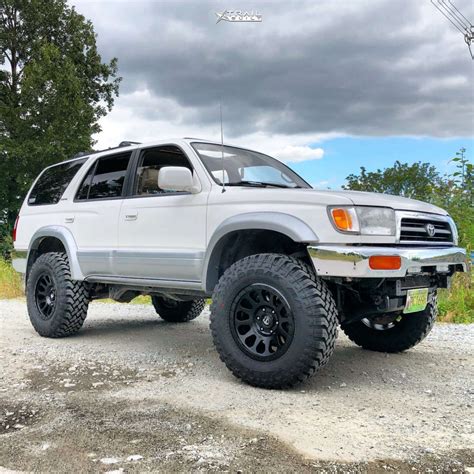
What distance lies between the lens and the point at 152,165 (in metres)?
5.26

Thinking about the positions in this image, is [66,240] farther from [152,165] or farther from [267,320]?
[267,320]

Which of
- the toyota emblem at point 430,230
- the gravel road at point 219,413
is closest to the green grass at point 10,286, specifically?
the gravel road at point 219,413

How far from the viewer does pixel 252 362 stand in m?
3.95

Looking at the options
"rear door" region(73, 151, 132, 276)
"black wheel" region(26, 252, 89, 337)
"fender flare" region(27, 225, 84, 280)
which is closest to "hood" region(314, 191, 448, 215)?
"rear door" region(73, 151, 132, 276)

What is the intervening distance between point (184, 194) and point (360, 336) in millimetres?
2258

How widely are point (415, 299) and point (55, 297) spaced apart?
12.5ft

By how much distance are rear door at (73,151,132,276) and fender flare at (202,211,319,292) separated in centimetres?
132

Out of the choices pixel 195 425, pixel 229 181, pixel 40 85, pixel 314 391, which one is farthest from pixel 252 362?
pixel 40 85

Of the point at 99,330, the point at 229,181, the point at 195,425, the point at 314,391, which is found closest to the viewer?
the point at 195,425

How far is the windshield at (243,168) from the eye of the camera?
4.70 metres

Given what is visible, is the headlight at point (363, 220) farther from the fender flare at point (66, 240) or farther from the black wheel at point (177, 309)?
the black wheel at point (177, 309)

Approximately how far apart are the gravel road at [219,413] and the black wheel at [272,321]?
185 millimetres

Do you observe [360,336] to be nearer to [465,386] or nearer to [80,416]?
[465,386]

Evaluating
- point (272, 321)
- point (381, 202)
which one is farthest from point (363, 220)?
point (272, 321)
